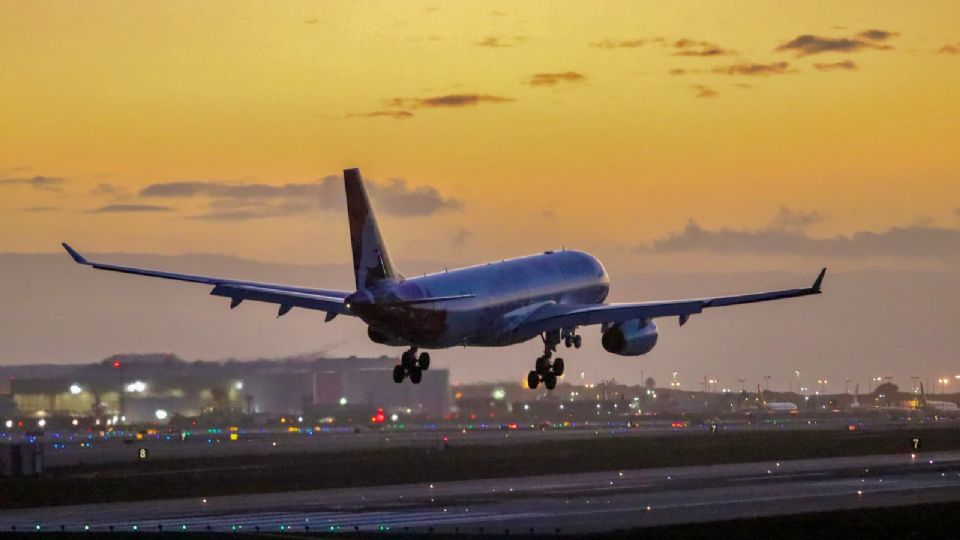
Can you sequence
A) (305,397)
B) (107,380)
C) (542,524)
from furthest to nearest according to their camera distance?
1. (305,397)
2. (107,380)
3. (542,524)

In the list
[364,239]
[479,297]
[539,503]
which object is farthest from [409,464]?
[539,503]

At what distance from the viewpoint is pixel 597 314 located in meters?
84.5

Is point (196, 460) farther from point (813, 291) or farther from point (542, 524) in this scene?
point (542, 524)

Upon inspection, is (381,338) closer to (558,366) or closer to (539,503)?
(558,366)

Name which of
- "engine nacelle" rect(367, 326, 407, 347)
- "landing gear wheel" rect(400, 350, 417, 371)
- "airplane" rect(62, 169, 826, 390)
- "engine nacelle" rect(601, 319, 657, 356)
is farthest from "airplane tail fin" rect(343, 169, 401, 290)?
"engine nacelle" rect(601, 319, 657, 356)

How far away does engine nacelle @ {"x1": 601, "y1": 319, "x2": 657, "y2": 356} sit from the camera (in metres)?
86.1

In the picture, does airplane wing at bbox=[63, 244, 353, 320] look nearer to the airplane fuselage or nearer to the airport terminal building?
the airplane fuselage

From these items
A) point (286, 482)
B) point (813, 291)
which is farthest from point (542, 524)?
point (813, 291)

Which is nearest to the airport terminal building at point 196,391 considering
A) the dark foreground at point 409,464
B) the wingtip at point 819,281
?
the dark foreground at point 409,464

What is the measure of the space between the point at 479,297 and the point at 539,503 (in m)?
26.6

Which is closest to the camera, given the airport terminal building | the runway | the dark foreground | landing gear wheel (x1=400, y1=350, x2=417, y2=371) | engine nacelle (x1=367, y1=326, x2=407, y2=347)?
the runway

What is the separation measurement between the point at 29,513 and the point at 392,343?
25167 mm

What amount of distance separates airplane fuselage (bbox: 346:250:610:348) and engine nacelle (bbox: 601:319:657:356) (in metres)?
3.58

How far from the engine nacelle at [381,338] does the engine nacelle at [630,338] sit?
14.0 meters
